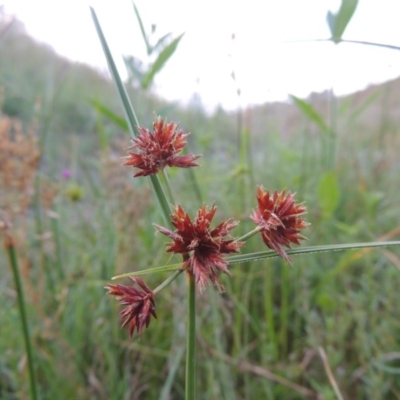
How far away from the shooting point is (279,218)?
11.7 inches

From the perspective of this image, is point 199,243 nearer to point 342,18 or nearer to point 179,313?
point 342,18

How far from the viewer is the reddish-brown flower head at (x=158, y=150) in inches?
11.7

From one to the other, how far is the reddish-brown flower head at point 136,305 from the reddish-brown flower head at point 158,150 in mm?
73

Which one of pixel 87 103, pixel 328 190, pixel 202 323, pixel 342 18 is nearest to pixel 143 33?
pixel 342 18

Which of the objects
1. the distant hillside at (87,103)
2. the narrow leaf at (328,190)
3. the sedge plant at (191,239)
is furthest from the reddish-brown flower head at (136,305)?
the distant hillside at (87,103)

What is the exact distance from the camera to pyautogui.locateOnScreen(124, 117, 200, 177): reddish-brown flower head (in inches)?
11.7

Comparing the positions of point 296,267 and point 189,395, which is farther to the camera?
point 296,267

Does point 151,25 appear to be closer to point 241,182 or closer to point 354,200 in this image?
point 241,182

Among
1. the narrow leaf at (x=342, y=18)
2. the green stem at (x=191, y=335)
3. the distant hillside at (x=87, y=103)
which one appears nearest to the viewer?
the green stem at (x=191, y=335)

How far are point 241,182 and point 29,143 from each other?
510 mm

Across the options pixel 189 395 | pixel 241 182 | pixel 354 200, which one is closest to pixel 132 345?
pixel 241 182

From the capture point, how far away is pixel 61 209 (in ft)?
5.60

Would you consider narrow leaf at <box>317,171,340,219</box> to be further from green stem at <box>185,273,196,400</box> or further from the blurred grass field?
green stem at <box>185,273,196,400</box>

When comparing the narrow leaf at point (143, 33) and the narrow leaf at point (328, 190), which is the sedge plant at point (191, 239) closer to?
the narrow leaf at point (143, 33)
